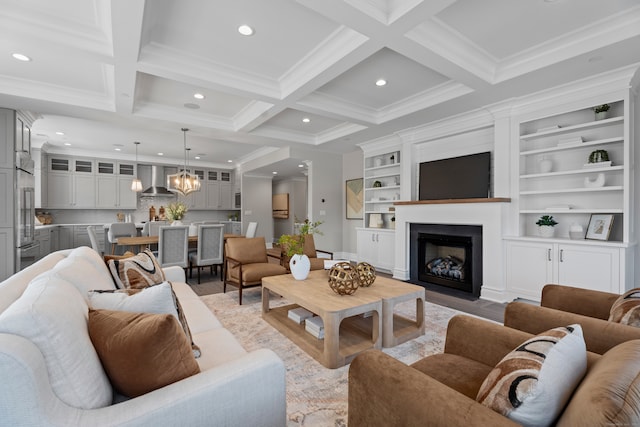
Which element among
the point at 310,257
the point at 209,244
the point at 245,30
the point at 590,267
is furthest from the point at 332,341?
the point at 209,244

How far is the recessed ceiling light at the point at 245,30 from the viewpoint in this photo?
2.63 meters

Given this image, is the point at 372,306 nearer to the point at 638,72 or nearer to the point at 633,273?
the point at 633,273

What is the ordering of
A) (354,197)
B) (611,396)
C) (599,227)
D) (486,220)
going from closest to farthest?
(611,396), (599,227), (486,220), (354,197)

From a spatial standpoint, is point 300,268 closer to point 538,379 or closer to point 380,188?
point 538,379

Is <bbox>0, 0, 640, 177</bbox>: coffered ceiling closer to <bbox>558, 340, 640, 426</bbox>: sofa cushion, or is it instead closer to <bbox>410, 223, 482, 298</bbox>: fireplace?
<bbox>410, 223, 482, 298</bbox>: fireplace

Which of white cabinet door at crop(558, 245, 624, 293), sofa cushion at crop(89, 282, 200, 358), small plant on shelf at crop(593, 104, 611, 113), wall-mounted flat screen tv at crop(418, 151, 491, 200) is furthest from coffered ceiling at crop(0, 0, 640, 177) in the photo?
sofa cushion at crop(89, 282, 200, 358)

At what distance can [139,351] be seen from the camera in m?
0.99

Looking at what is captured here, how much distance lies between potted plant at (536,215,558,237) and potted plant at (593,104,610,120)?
1.23 m

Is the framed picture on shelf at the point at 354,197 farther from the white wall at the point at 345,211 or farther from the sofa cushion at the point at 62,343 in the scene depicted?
the sofa cushion at the point at 62,343

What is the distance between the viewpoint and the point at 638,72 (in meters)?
2.99

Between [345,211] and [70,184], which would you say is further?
[70,184]

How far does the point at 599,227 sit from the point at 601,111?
1.30 m

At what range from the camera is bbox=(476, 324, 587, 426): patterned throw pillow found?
2.63 ft

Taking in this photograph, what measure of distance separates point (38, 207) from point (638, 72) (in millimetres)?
10581
